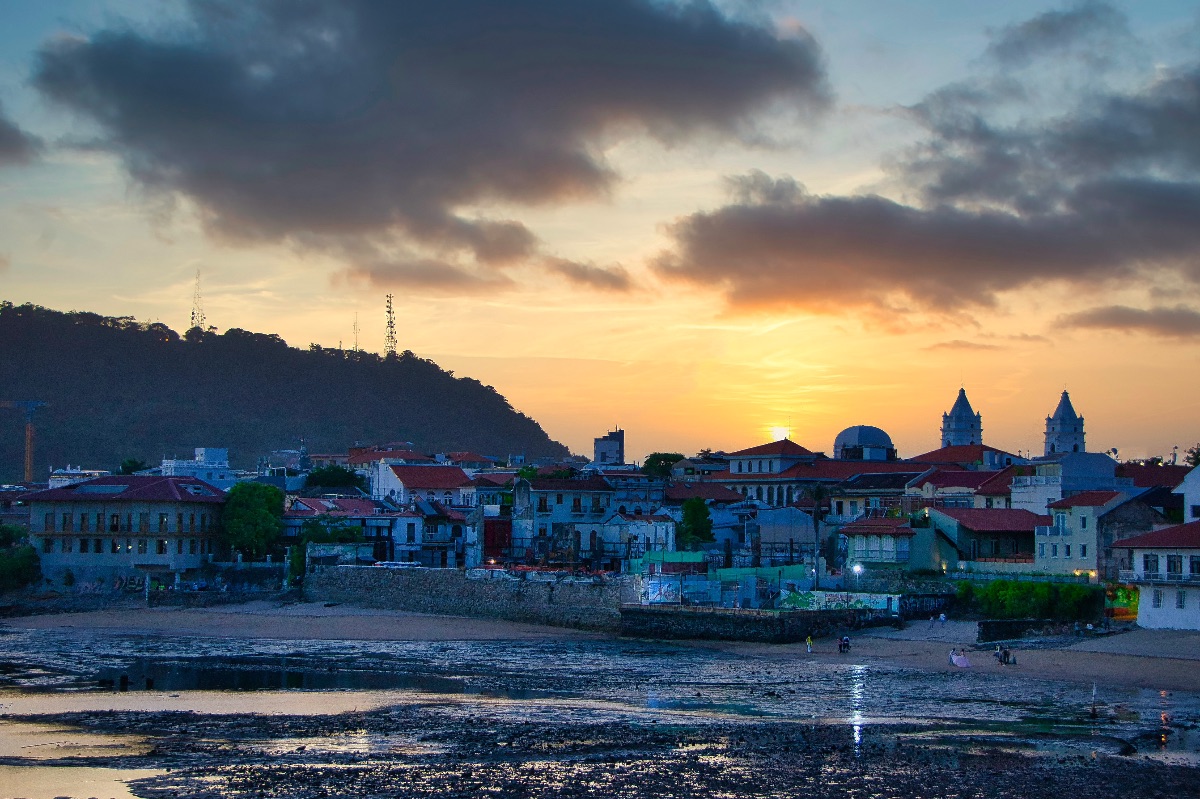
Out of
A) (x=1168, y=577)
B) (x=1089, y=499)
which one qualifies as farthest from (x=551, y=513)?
(x=1168, y=577)

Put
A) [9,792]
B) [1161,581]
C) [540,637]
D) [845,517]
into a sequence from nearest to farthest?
1. [9,792]
2. [1161,581]
3. [540,637]
4. [845,517]

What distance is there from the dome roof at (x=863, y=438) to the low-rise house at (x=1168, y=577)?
7215 centimetres

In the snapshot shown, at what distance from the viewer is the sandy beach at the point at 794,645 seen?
157 ft

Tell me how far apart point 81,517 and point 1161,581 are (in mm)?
63863

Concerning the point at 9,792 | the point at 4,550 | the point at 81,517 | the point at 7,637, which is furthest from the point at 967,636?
the point at 4,550

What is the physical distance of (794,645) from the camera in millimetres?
57812

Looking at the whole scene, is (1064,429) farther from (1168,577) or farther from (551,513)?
(1168,577)

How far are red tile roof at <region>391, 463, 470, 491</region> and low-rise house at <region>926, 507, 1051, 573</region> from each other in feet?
152

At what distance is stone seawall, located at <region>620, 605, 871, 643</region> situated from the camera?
193 feet

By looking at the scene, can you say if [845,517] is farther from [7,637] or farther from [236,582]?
[7,637]

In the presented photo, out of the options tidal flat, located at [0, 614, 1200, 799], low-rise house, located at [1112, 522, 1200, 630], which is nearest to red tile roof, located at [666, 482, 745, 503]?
tidal flat, located at [0, 614, 1200, 799]

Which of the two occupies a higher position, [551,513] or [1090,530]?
[551,513]

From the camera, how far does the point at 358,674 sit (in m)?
50.0

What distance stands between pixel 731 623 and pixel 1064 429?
211 ft
